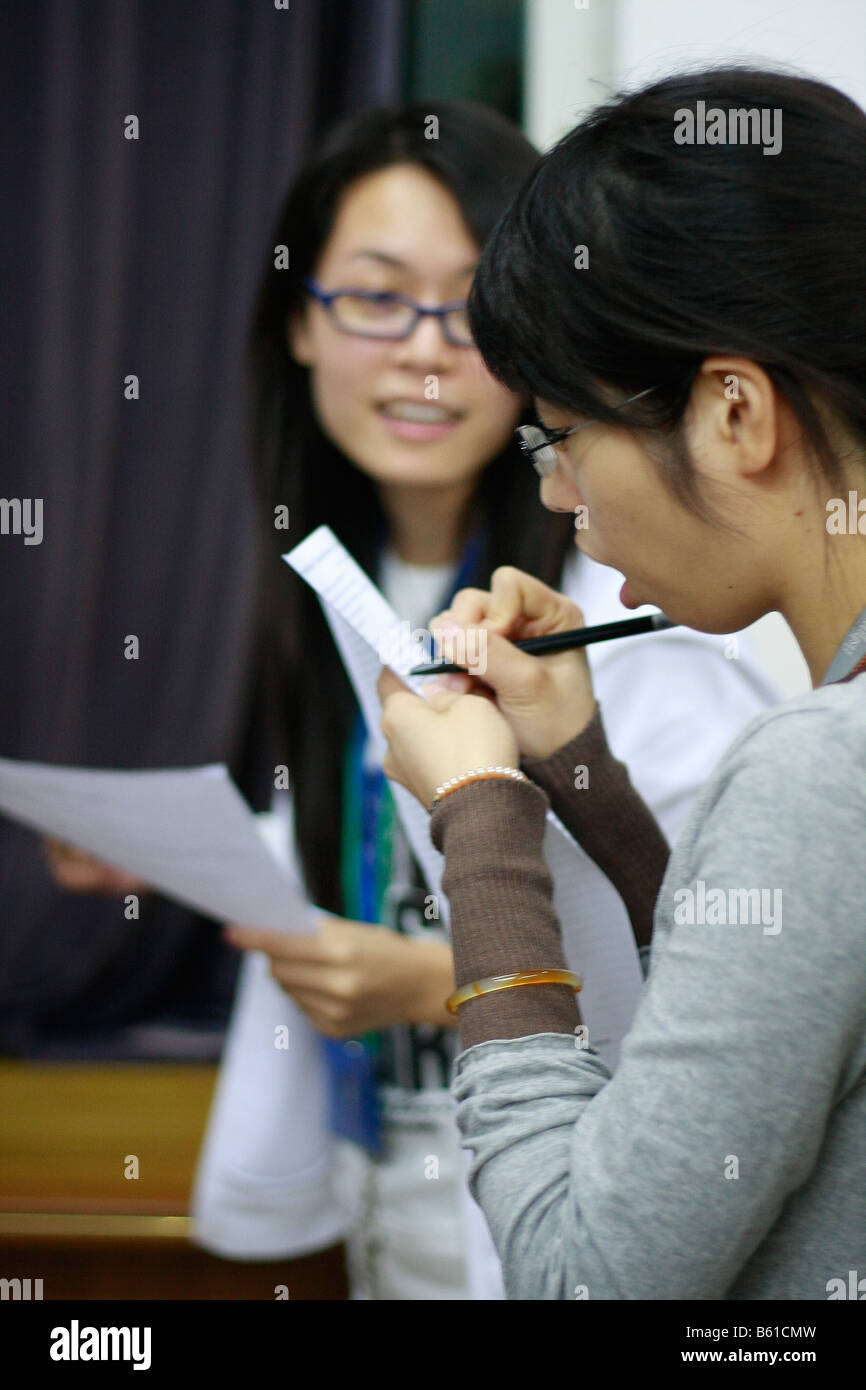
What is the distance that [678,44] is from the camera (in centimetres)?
151

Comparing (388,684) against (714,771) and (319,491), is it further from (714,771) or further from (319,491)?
(319,491)

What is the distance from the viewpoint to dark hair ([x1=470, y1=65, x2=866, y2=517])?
1.81ft

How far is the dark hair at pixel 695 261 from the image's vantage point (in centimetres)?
55

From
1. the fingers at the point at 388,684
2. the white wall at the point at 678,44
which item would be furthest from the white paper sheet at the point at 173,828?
the white wall at the point at 678,44

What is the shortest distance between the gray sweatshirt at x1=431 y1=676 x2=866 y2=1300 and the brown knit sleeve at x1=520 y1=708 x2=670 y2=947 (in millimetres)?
193

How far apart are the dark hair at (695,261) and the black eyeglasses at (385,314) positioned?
1.76 feet

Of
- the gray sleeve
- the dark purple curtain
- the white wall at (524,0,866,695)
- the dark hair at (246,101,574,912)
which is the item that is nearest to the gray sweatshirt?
the gray sleeve

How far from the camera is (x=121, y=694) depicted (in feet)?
8.41

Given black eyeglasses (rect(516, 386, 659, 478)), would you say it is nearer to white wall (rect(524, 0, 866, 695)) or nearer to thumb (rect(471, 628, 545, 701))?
thumb (rect(471, 628, 545, 701))

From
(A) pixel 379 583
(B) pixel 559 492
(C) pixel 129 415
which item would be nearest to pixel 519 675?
(B) pixel 559 492

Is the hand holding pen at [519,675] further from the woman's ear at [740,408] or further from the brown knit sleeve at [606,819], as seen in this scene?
the woman's ear at [740,408]
